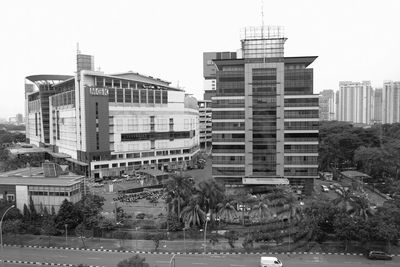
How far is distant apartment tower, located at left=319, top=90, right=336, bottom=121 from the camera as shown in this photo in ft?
438

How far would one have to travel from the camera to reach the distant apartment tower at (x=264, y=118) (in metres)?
43.1

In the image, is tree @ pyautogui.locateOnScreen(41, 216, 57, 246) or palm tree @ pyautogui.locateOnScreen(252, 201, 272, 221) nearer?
tree @ pyautogui.locateOnScreen(41, 216, 57, 246)

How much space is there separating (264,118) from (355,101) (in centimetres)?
9004

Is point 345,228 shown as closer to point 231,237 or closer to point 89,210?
point 231,237

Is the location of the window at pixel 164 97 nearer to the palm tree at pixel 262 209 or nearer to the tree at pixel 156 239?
the palm tree at pixel 262 209

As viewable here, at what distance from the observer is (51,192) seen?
3238cm

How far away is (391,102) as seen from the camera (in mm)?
100938

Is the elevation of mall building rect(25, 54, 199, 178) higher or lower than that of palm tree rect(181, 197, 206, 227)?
higher

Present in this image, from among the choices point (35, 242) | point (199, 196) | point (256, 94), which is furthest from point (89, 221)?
point (256, 94)

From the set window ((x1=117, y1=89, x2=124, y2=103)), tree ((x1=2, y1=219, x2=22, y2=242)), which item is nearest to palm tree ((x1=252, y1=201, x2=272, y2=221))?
tree ((x1=2, y1=219, x2=22, y2=242))

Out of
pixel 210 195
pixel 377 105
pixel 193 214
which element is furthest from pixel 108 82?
pixel 377 105

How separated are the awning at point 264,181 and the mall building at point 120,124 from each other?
83.9 ft

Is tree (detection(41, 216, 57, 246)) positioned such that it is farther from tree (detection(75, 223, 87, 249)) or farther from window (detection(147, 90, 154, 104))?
window (detection(147, 90, 154, 104))

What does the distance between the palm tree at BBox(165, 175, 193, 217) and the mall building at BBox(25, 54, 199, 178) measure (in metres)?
30.8
